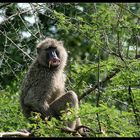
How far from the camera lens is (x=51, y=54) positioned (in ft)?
33.1

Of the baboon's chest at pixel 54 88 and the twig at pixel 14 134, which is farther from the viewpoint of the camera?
the baboon's chest at pixel 54 88

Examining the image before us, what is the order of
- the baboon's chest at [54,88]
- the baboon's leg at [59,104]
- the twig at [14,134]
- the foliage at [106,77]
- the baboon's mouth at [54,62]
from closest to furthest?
the twig at [14,134] → the foliage at [106,77] → the baboon's leg at [59,104] → the baboon's chest at [54,88] → the baboon's mouth at [54,62]

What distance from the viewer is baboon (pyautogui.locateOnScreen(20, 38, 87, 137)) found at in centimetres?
945

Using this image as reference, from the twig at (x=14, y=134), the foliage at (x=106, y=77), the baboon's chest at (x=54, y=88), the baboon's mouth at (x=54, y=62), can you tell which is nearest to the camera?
the twig at (x=14, y=134)

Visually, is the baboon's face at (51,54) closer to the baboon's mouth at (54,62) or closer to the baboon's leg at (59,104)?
the baboon's mouth at (54,62)

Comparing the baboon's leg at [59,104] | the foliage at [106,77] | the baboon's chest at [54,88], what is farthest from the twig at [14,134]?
the baboon's chest at [54,88]

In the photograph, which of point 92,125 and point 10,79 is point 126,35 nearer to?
point 92,125

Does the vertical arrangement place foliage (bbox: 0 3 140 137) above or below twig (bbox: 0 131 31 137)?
above

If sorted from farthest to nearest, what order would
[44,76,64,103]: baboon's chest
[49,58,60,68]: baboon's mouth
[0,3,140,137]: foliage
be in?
[49,58,60,68]: baboon's mouth → [44,76,64,103]: baboon's chest → [0,3,140,137]: foliage

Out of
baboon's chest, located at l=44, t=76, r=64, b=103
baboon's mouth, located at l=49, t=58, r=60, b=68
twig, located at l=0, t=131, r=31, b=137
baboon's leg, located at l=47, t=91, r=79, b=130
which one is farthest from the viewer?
baboon's mouth, located at l=49, t=58, r=60, b=68

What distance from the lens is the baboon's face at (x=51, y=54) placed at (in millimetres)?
9961

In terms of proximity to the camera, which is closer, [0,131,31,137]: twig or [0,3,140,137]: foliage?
[0,131,31,137]: twig

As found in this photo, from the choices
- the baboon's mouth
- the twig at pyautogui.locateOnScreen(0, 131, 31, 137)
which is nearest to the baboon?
the baboon's mouth

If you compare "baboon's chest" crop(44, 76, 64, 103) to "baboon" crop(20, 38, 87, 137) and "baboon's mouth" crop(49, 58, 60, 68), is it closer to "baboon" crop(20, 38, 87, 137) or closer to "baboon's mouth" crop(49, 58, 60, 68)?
"baboon" crop(20, 38, 87, 137)
